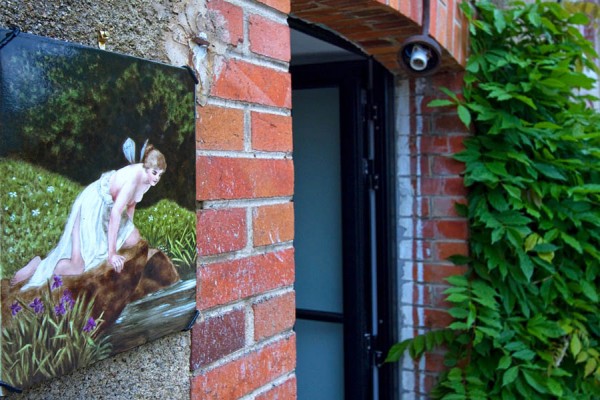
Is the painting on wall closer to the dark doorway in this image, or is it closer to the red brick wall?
the red brick wall

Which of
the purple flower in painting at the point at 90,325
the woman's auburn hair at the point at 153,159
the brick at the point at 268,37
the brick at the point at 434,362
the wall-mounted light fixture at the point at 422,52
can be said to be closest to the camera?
the purple flower in painting at the point at 90,325

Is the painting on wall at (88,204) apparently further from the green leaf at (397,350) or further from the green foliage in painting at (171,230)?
the green leaf at (397,350)

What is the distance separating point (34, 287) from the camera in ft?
2.75

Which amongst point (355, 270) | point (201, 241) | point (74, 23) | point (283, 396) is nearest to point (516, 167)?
point (355, 270)

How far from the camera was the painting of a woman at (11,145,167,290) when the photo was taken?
862 mm

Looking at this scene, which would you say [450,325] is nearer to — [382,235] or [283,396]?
[382,235]

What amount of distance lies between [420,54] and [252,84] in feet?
3.72

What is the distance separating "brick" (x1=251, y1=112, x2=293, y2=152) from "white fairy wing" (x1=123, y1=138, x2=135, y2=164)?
37cm

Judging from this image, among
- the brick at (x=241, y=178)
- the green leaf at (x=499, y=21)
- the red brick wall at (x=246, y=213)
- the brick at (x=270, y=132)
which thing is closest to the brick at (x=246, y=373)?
the red brick wall at (x=246, y=213)

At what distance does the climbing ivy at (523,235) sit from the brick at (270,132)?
46.1 inches

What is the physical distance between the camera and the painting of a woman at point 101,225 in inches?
33.9

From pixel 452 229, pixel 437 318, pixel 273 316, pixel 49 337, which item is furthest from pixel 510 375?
pixel 49 337

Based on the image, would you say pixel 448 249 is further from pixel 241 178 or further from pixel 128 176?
pixel 128 176

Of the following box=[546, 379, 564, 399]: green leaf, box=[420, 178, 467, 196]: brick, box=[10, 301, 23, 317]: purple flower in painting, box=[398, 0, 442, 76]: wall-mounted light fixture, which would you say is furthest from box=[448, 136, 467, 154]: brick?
box=[10, 301, 23, 317]: purple flower in painting
